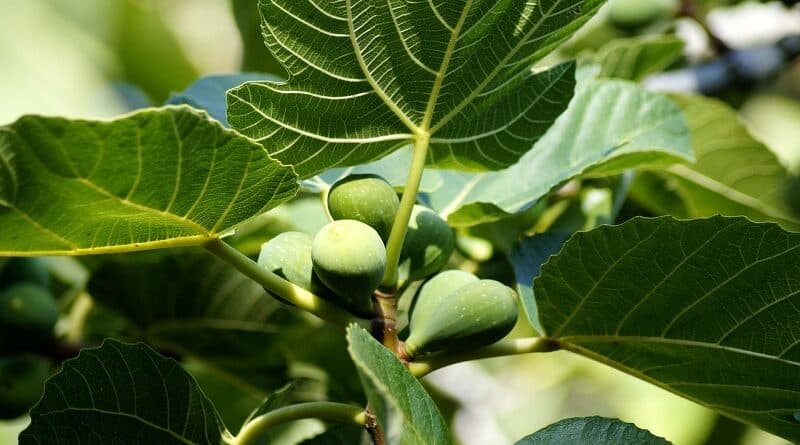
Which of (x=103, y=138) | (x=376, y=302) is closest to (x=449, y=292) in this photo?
(x=376, y=302)

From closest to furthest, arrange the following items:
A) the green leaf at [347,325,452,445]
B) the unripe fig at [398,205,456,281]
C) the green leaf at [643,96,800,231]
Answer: the green leaf at [347,325,452,445], the unripe fig at [398,205,456,281], the green leaf at [643,96,800,231]

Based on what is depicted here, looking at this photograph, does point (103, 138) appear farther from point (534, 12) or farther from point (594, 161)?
point (594, 161)

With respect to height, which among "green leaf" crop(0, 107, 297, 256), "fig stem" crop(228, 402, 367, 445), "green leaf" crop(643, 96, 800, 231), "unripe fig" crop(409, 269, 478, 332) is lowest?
"green leaf" crop(643, 96, 800, 231)

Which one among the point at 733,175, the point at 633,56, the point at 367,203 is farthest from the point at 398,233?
the point at 733,175

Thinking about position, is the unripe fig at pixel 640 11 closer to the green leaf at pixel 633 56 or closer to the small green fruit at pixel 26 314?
the green leaf at pixel 633 56

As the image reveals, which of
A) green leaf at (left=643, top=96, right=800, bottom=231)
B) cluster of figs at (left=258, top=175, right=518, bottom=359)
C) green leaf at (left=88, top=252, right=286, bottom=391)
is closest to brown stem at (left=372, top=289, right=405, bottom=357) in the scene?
cluster of figs at (left=258, top=175, right=518, bottom=359)

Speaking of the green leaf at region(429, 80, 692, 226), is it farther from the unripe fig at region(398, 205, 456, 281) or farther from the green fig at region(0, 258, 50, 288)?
the green fig at region(0, 258, 50, 288)
